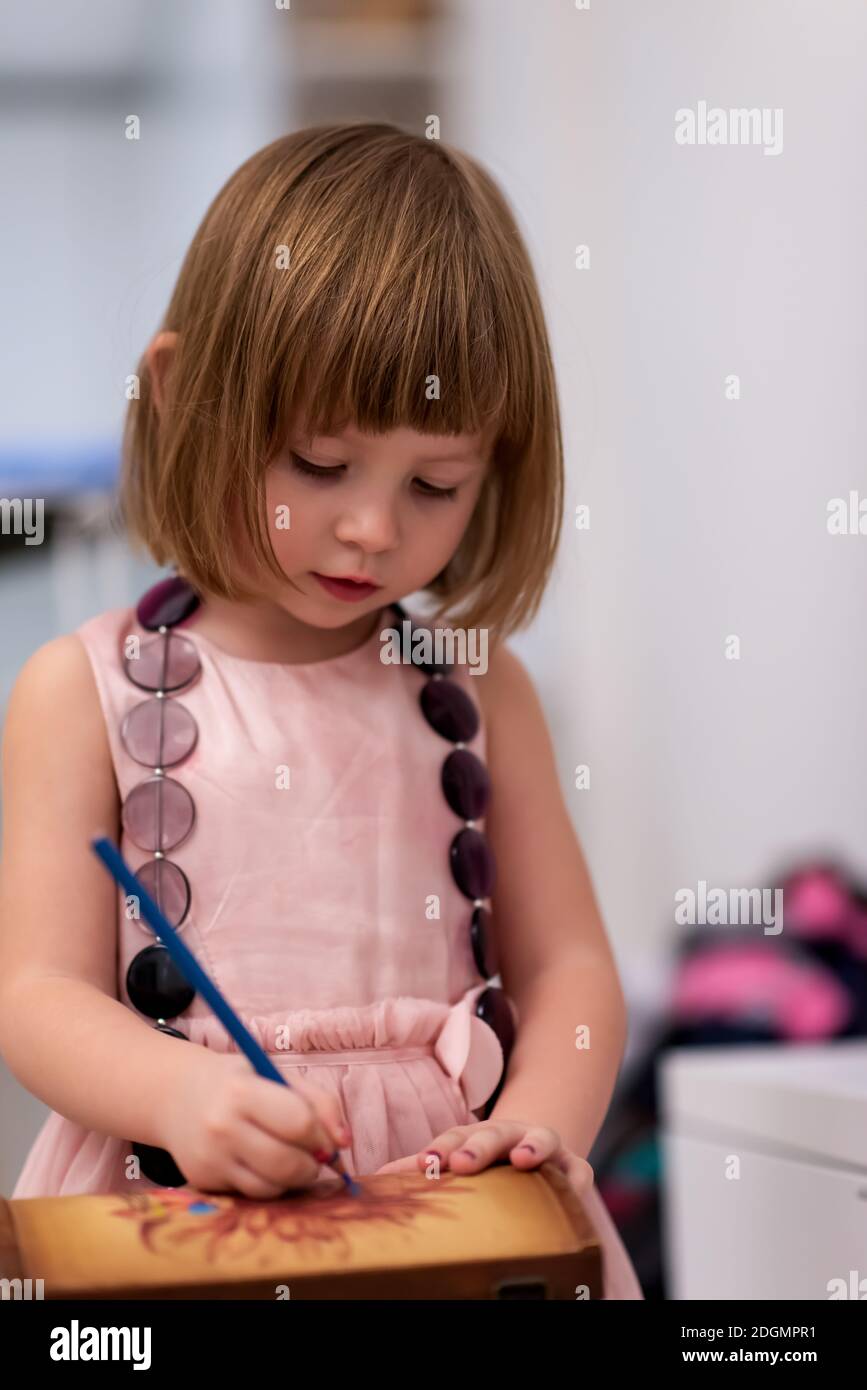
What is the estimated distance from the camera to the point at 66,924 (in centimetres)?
52

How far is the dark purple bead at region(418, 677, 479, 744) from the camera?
61cm

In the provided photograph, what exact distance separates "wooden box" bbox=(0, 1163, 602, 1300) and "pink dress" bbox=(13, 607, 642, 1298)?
127 mm

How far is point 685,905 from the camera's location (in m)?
1.37

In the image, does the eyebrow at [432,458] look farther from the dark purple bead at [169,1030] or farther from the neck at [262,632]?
the dark purple bead at [169,1030]

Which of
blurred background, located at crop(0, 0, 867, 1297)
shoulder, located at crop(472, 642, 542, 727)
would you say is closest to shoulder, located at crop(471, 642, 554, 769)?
shoulder, located at crop(472, 642, 542, 727)

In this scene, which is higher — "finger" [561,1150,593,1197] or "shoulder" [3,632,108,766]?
"shoulder" [3,632,108,766]

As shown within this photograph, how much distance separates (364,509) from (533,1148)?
0.21m

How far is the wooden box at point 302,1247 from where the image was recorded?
37 cm

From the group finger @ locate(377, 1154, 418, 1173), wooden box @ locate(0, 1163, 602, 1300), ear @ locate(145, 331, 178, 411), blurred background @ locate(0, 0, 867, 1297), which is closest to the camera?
wooden box @ locate(0, 1163, 602, 1300)

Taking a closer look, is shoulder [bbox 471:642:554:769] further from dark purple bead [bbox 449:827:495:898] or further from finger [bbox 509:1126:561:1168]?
finger [bbox 509:1126:561:1168]

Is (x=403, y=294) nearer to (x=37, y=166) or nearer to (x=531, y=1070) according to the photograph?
(x=531, y=1070)

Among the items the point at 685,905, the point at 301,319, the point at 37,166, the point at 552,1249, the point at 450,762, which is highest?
the point at 37,166

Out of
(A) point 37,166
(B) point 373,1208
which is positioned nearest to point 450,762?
(B) point 373,1208

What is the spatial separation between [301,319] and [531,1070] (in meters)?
0.28
